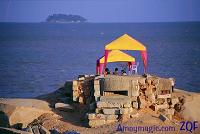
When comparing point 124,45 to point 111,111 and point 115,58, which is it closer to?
point 115,58

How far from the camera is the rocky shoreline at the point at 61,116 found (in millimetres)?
21266

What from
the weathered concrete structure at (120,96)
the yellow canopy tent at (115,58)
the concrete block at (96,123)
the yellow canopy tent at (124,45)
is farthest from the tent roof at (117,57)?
the concrete block at (96,123)

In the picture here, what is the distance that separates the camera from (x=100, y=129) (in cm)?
2106

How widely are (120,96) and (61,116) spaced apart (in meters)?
Answer: 2.69

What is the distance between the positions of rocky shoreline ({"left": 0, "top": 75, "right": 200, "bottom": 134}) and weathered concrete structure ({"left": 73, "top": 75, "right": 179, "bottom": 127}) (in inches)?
12.8

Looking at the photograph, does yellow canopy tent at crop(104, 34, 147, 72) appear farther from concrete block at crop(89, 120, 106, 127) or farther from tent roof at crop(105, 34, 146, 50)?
concrete block at crop(89, 120, 106, 127)

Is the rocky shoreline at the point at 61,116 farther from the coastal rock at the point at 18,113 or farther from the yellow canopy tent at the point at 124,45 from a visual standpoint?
the yellow canopy tent at the point at 124,45

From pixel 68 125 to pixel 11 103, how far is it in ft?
10.7

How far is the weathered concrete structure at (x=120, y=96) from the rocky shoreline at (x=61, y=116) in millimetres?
324

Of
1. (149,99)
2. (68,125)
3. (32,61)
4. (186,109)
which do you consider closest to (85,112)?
(68,125)

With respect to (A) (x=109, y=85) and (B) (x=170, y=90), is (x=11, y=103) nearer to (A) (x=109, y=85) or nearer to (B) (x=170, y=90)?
(A) (x=109, y=85)

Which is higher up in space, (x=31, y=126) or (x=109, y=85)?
(x=109, y=85)

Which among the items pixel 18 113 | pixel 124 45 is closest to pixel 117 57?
pixel 124 45

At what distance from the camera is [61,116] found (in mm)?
23172
